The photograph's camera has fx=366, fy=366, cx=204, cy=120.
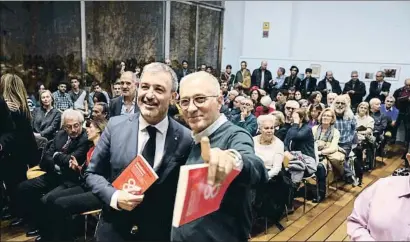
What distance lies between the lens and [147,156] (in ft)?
3.90

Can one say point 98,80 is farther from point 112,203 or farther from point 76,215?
point 112,203

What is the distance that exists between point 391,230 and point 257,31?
2.99 m

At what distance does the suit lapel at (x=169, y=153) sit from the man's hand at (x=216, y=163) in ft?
1.36

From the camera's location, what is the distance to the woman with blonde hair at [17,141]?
7.50 ft

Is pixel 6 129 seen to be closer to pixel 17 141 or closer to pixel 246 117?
pixel 17 141

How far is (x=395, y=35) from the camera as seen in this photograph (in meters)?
1.61

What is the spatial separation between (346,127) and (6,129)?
2.32m

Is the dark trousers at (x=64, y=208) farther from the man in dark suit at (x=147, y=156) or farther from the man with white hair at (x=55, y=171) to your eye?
the man in dark suit at (x=147, y=156)

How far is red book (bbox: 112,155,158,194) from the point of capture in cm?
103

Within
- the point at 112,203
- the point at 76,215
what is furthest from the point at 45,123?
the point at 112,203

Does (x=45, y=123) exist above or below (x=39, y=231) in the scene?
above

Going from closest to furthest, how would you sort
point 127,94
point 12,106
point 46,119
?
point 12,106
point 127,94
point 46,119

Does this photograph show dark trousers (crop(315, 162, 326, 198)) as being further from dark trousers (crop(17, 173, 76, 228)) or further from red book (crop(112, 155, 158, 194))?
red book (crop(112, 155, 158, 194))

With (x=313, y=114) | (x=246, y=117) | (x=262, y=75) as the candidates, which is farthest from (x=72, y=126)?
(x=313, y=114)
